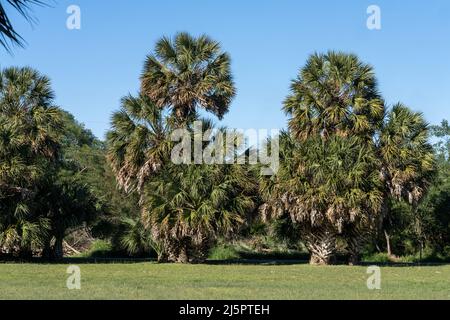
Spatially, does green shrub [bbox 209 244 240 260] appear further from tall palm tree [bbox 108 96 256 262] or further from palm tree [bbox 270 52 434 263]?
palm tree [bbox 270 52 434 263]

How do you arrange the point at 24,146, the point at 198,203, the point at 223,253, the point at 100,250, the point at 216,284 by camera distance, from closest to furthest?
the point at 216,284
the point at 198,203
the point at 24,146
the point at 223,253
the point at 100,250

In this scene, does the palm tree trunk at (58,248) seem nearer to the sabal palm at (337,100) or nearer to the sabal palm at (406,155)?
the sabal palm at (337,100)

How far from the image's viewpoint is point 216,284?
1589 centimetres

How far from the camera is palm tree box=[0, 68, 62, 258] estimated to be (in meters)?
24.8

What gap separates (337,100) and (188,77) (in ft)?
19.7

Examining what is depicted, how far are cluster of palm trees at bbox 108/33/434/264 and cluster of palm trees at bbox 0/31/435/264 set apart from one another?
43mm

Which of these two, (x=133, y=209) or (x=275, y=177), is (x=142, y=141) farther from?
(x=133, y=209)

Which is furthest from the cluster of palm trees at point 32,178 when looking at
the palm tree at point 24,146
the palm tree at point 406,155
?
the palm tree at point 406,155

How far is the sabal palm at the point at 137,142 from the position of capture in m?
26.2

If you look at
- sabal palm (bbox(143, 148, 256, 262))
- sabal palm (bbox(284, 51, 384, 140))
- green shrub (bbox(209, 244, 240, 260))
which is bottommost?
green shrub (bbox(209, 244, 240, 260))

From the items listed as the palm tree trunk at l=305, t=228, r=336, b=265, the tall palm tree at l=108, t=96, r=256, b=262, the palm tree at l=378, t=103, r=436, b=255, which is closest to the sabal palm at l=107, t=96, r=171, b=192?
the tall palm tree at l=108, t=96, r=256, b=262

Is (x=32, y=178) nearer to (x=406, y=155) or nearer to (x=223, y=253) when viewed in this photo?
(x=223, y=253)

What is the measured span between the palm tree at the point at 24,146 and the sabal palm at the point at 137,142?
2760 millimetres

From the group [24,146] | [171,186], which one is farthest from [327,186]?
[24,146]
